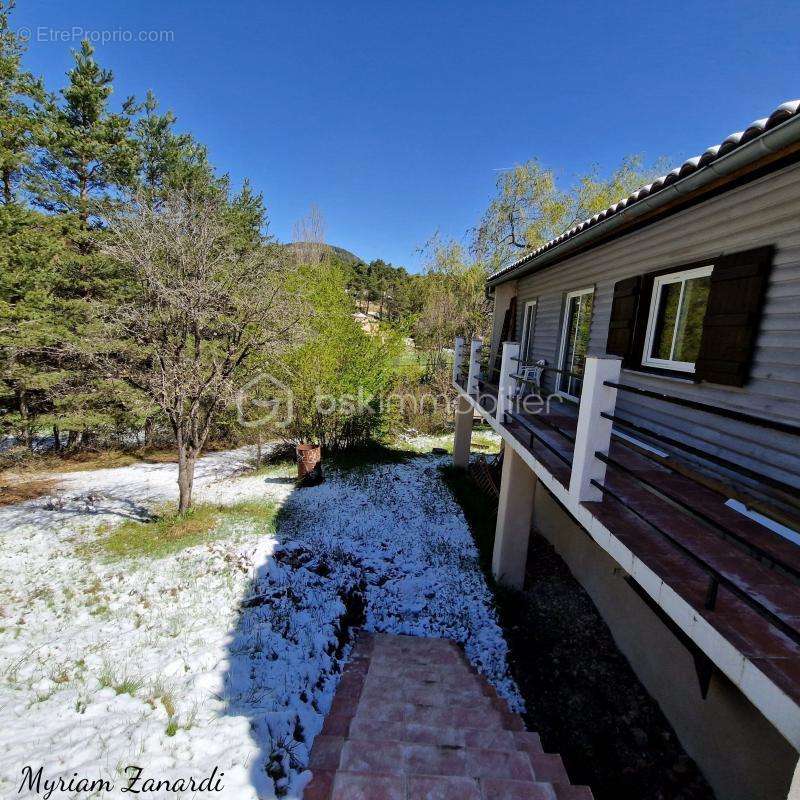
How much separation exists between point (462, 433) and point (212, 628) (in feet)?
24.9

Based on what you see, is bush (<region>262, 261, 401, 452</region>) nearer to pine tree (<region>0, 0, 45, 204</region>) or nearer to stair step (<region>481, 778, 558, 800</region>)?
pine tree (<region>0, 0, 45, 204</region>)

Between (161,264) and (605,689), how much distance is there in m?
8.27

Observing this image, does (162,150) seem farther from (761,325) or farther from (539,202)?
(761,325)

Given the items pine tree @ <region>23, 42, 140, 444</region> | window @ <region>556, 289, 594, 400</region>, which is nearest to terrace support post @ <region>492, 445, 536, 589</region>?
window @ <region>556, 289, 594, 400</region>

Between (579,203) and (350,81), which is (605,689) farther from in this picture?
(579,203)

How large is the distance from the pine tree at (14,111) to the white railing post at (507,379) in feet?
41.8

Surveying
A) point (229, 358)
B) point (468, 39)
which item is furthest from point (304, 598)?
point (468, 39)

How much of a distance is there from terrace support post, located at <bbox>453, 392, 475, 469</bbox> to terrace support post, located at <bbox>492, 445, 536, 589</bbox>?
14.5 feet

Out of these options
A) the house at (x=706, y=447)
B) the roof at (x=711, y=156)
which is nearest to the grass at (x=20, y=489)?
the house at (x=706, y=447)

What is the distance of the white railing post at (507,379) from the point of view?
4945mm

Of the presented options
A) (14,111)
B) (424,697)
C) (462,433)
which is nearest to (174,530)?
(424,697)

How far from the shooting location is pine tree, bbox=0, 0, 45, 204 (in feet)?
31.1

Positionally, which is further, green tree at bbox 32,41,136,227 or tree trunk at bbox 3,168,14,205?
green tree at bbox 32,41,136,227

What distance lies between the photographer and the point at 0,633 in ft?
12.9
